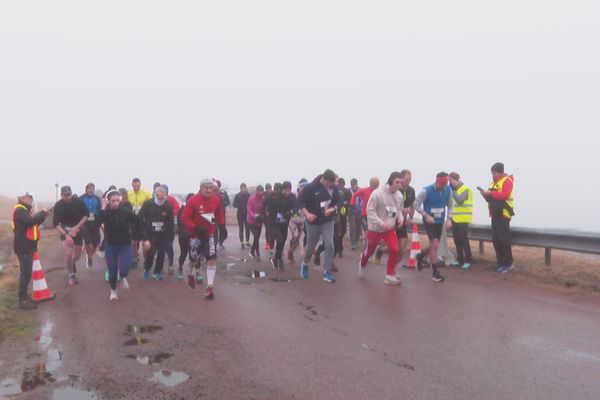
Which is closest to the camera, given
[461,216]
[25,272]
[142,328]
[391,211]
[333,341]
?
[333,341]

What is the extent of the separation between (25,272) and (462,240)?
28.0ft

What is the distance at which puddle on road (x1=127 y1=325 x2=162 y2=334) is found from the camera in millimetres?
6234

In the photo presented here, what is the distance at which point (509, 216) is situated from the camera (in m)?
9.95

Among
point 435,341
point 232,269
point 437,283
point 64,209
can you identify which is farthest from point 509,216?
point 64,209

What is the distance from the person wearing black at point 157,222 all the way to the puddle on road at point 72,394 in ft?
18.0

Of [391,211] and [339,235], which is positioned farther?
[339,235]

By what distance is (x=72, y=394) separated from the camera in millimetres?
4348

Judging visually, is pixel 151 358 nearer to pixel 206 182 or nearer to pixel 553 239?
pixel 206 182

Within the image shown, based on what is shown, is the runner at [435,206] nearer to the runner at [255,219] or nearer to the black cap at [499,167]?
the black cap at [499,167]

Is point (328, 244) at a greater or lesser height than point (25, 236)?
lesser

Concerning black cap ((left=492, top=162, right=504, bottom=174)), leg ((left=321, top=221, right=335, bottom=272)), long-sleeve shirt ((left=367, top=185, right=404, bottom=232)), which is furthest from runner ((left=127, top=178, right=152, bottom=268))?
black cap ((left=492, top=162, right=504, bottom=174))

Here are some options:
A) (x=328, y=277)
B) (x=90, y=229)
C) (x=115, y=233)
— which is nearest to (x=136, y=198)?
(x=90, y=229)

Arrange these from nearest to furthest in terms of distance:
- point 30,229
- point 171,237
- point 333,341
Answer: point 333,341, point 30,229, point 171,237

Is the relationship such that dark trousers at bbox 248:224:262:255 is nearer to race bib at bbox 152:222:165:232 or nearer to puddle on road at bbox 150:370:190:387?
race bib at bbox 152:222:165:232
